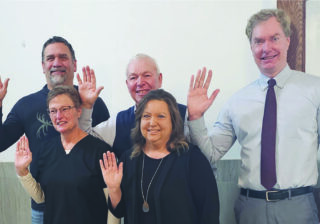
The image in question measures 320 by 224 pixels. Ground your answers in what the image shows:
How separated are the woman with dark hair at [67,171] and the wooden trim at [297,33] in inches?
52.2

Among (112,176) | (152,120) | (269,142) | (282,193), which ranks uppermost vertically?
(152,120)

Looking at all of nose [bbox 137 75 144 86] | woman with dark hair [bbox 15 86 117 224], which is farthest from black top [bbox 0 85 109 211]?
nose [bbox 137 75 144 86]

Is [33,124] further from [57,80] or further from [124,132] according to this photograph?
[124,132]

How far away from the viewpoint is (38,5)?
7.43 ft

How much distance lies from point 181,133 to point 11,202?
5.40ft

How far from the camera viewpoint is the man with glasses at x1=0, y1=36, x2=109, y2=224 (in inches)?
67.3

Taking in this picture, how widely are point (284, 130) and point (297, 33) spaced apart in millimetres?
807

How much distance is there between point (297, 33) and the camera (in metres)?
1.95

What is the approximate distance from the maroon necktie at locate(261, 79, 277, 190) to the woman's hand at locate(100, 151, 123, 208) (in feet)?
2.28

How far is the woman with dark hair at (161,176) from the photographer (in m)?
1.29

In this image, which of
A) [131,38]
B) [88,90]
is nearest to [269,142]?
[88,90]

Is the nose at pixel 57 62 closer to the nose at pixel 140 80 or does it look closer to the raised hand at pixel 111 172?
the nose at pixel 140 80

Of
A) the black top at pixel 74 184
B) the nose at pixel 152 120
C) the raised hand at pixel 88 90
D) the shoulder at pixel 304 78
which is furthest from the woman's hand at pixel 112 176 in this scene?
the shoulder at pixel 304 78

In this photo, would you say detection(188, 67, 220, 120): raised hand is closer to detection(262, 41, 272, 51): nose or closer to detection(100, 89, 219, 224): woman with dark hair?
detection(100, 89, 219, 224): woman with dark hair
